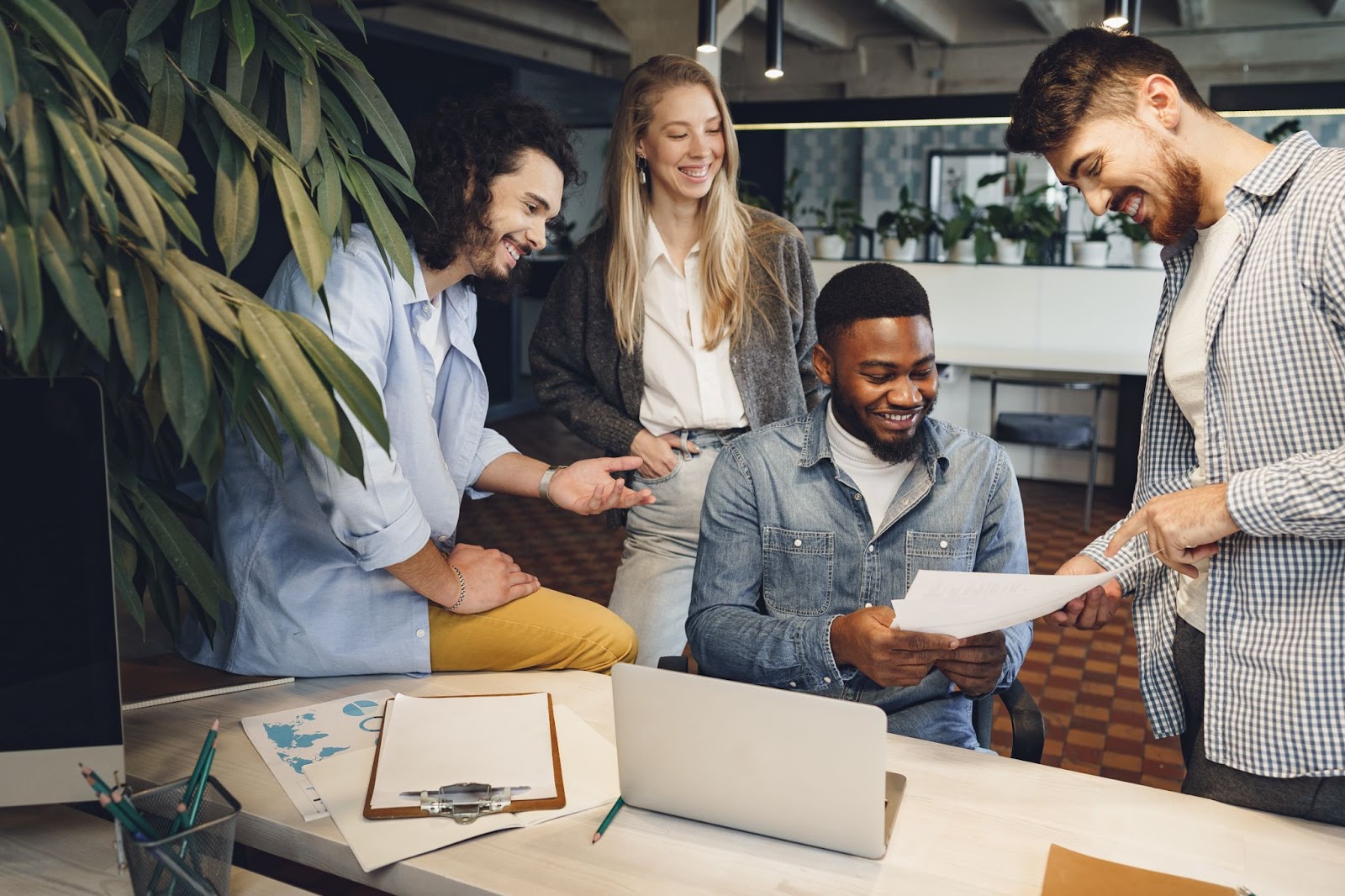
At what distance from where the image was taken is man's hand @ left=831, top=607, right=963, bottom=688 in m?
→ 1.52

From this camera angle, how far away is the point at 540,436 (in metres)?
8.37

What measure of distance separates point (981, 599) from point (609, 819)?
0.51 meters

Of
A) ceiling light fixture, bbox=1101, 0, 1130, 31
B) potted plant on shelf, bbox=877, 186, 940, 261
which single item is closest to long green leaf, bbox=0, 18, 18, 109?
ceiling light fixture, bbox=1101, 0, 1130, 31

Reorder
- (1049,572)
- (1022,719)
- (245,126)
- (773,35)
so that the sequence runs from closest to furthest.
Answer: (245,126), (1022,719), (1049,572), (773,35)

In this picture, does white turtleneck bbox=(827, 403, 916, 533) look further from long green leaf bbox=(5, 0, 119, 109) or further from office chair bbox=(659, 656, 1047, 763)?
long green leaf bbox=(5, 0, 119, 109)

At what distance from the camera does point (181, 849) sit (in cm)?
108

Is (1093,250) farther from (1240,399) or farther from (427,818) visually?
(427,818)

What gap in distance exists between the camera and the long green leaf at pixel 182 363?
1049 mm

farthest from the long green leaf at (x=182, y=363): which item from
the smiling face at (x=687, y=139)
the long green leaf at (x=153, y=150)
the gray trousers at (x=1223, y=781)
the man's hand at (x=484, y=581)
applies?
the smiling face at (x=687, y=139)

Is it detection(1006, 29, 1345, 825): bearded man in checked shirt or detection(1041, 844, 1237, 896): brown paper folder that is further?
detection(1006, 29, 1345, 825): bearded man in checked shirt

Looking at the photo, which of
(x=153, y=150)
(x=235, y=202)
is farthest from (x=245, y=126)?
(x=153, y=150)

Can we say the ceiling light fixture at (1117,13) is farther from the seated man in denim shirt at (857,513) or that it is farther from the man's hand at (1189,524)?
the man's hand at (1189,524)

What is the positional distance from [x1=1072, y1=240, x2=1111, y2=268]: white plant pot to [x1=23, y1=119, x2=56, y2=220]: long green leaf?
6.52 meters

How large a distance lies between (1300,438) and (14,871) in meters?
1.56
